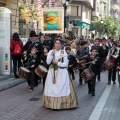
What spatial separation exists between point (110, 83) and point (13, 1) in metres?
9.09

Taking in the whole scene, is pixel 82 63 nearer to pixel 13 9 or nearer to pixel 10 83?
pixel 10 83

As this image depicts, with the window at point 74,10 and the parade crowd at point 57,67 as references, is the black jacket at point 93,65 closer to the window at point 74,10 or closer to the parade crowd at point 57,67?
the parade crowd at point 57,67

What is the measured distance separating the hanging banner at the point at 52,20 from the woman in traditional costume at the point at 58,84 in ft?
29.9

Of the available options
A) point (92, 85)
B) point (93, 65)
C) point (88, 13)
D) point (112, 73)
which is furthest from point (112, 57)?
point (88, 13)

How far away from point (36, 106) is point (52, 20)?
9.13 meters

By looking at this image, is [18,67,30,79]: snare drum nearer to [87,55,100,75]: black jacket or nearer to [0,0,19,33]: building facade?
[87,55,100,75]: black jacket

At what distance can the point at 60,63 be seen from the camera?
28.2 ft

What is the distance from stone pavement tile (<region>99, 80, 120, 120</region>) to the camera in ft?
26.5

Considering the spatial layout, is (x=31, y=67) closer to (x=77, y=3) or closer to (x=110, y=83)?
(x=110, y=83)

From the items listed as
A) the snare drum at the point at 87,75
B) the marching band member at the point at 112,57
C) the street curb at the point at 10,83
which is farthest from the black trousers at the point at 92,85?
the street curb at the point at 10,83

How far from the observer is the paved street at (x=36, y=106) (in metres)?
8.10

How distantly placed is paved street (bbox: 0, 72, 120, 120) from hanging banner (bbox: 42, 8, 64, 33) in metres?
5.99

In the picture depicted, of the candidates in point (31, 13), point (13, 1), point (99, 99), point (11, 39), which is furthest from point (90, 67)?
point (31, 13)

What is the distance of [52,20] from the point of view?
17.8 meters
